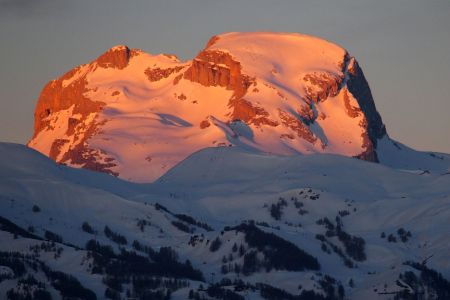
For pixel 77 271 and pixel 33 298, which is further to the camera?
pixel 77 271

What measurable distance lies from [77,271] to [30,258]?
465 centimetres

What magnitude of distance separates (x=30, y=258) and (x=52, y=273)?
5793 millimetres

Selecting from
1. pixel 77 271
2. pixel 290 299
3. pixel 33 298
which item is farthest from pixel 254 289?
pixel 33 298

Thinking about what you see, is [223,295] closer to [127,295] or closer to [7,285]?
[127,295]

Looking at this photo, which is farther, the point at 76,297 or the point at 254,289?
the point at 254,289

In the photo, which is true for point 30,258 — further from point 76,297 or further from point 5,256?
point 76,297

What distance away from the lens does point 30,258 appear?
197m

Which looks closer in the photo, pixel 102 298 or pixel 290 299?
pixel 102 298

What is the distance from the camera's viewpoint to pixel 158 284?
640 ft

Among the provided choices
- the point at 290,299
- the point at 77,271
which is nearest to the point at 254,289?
the point at 290,299

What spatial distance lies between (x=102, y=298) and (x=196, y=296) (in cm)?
872

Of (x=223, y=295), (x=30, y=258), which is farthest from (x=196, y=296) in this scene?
(x=30, y=258)

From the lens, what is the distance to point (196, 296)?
190 m

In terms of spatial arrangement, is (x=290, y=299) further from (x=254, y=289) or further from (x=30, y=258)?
(x=30, y=258)
